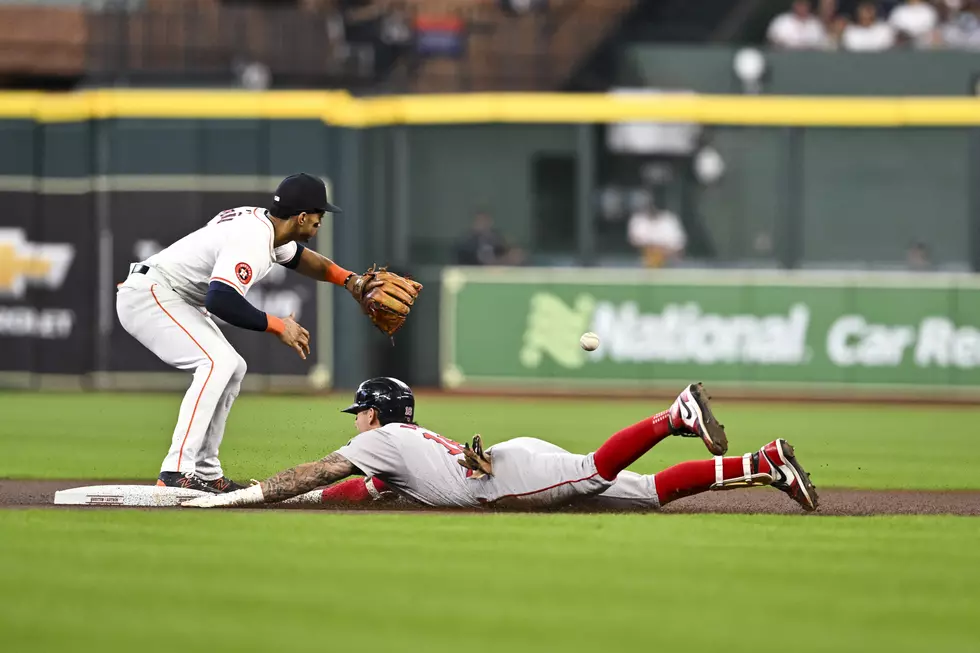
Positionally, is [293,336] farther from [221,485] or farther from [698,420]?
[698,420]

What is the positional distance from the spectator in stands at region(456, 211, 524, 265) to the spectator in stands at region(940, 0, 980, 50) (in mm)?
6208

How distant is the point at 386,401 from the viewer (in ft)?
23.6

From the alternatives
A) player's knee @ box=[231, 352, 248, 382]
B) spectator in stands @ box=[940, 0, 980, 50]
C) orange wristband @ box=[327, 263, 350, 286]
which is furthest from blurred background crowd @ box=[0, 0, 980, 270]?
player's knee @ box=[231, 352, 248, 382]

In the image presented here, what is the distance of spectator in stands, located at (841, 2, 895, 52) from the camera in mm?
18812

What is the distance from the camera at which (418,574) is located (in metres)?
5.29

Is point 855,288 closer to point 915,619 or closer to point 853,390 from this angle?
point 853,390

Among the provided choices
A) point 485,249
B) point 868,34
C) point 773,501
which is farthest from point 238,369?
point 868,34

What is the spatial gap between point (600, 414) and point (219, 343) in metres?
7.27

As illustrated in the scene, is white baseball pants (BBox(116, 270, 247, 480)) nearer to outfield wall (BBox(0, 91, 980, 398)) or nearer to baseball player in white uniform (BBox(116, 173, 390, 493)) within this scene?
baseball player in white uniform (BBox(116, 173, 390, 493))

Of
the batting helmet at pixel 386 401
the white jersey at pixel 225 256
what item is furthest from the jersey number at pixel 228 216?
the batting helmet at pixel 386 401

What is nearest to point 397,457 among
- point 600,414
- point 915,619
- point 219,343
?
point 219,343

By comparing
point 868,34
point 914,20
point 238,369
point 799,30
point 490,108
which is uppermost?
point 914,20

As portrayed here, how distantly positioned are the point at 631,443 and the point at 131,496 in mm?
2439

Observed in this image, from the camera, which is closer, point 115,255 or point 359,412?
point 359,412
